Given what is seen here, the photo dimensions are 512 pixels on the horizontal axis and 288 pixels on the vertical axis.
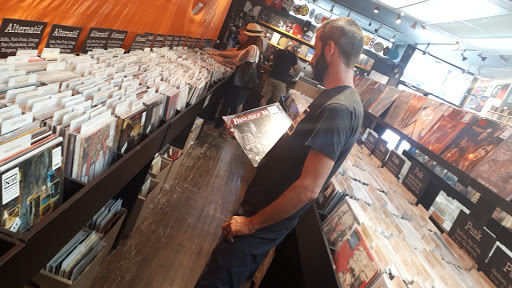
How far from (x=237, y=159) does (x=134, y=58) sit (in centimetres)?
264

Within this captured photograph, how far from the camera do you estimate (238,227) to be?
1532 millimetres

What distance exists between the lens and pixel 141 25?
288 centimetres

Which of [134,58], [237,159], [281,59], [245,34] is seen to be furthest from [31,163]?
[281,59]

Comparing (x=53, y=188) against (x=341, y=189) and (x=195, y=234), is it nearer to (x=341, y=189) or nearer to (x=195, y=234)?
(x=341, y=189)

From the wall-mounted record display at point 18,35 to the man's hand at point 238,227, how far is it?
1377mm

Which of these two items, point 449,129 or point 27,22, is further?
point 449,129

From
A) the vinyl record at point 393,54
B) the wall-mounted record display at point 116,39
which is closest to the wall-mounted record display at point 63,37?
the wall-mounted record display at point 116,39

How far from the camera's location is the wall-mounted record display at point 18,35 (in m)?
1.46

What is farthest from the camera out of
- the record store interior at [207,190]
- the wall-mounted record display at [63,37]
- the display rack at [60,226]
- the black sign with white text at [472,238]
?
the wall-mounted record display at [63,37]

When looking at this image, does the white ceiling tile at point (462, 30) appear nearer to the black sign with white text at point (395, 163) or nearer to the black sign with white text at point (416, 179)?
the black sign with white text at point (395, 163)

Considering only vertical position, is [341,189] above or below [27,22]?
below

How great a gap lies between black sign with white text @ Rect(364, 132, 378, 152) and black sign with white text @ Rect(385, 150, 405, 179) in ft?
1.56

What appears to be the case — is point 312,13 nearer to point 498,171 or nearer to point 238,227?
point 498,171

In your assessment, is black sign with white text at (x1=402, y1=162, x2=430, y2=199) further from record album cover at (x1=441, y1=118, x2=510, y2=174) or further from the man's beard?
the man's beard
